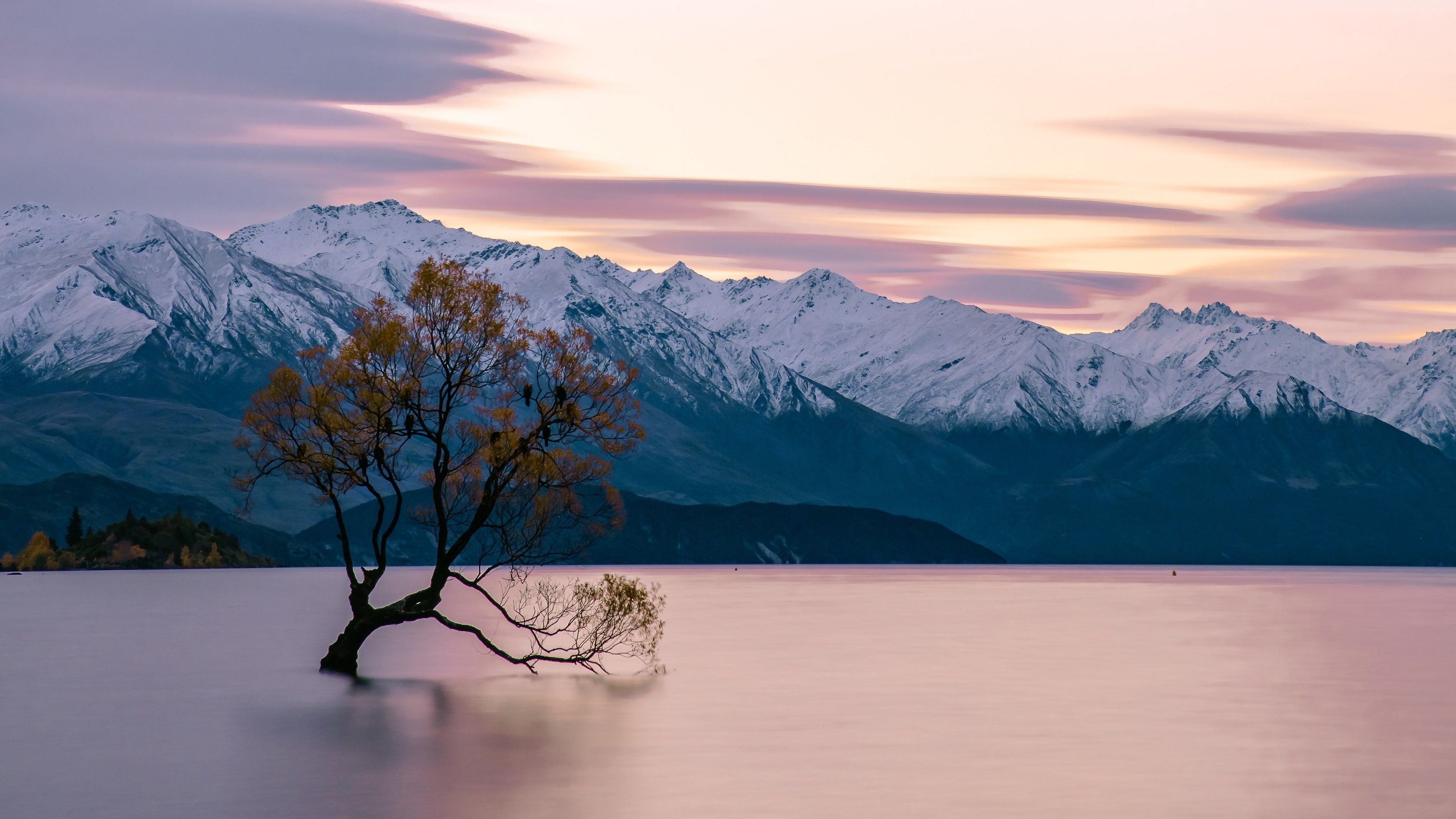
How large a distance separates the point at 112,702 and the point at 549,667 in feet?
73.8

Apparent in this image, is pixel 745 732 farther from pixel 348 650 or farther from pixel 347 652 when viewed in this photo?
pixel 347 652

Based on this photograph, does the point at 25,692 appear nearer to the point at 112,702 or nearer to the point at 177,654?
the point at 112,702

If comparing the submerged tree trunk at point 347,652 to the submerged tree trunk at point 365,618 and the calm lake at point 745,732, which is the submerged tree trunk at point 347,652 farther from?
the calm lake at point 745,732

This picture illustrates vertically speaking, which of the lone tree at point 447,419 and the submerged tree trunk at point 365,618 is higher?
the lone tree at point 447,419

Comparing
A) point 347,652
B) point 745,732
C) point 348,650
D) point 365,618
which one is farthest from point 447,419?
point 745,732

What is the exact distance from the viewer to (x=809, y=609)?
17425cm

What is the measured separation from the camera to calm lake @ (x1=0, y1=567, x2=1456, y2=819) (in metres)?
44.8

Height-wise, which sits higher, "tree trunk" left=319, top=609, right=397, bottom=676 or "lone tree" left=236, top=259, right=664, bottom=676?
"lone tree" left=236, top=259, right=664, bottom=676

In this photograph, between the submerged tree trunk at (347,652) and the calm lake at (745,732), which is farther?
the submerged tree trunk at (347,652)

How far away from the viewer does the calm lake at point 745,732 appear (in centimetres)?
4475

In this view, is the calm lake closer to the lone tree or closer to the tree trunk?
the tree trunk

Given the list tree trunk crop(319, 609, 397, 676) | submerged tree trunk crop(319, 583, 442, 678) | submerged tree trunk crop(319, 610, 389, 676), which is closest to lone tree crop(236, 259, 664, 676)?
submerged tree trunk crop(319, 583, 442, 678)

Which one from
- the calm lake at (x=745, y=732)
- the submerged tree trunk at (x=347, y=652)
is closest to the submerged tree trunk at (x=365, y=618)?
the submerged tree trunk at (x=347, y=652)

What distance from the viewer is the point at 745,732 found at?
5953 cm
